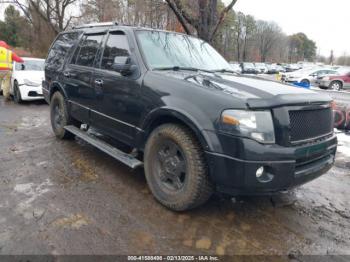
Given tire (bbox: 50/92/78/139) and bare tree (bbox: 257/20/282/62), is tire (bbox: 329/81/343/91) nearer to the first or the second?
tire (bbox: 50/92/78/139)

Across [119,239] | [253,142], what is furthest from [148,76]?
[119,239]

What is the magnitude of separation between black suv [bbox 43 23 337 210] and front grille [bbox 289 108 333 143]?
0.03 feet

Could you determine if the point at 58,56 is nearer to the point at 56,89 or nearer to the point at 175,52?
the point at 56,89

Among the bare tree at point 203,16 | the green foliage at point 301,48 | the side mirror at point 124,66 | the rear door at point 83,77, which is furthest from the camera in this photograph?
the green foliage at point 301,48

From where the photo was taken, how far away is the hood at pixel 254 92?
2.73m

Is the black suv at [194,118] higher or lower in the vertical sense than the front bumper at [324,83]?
lower

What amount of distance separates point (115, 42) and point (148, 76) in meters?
1.03

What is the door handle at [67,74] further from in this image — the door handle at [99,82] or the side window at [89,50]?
the door handle at [99,82]

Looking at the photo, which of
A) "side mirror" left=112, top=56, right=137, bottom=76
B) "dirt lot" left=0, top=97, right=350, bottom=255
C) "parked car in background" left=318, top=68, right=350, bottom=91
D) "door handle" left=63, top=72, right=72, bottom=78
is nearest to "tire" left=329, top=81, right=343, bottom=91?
→ "parked car in background" left=318, top=68, right=350, bottom=91

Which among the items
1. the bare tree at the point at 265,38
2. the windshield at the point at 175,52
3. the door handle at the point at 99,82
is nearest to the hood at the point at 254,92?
the windshield at the point at 175,52

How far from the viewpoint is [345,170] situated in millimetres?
4926

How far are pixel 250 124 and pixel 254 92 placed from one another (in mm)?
412

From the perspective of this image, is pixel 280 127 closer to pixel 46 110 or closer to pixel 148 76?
pixel 148 76

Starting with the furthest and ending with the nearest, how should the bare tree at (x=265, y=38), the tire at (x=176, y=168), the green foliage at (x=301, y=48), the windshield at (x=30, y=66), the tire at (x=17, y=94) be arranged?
the green foliage at (x=301, y=48), the bare tree at (x=265, y=38), the windshield at (x=30, y=66), the tire at (x=17, y=94), the tire at (x=176, y=168)
